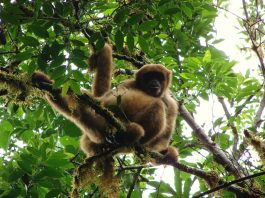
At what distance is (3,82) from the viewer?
3.90 metres

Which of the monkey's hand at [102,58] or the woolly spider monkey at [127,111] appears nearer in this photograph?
the woolly spider monkey at [127,111]

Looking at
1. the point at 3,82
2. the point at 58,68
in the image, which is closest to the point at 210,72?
the point at 58,68

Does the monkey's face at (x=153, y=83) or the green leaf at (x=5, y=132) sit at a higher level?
the monkey's face at (x=153, y=83)

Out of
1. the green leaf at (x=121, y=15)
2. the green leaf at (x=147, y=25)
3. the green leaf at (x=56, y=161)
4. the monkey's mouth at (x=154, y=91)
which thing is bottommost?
the green leaf at (x=56, y=161)

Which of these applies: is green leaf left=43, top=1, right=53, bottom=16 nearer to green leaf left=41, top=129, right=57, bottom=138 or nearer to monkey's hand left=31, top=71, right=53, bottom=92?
monkey's hand left=31, top=71, right=53, bottom=92

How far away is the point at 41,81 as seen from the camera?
173 inches

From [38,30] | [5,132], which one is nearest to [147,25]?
[38,30]

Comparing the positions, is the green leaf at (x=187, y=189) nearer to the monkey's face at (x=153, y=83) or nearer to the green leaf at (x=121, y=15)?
the monkey's face at (x=153, y=83)

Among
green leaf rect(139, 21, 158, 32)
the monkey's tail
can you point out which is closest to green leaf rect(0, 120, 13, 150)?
the monkey's tail

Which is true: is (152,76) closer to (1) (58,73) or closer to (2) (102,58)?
(2) (102,58)

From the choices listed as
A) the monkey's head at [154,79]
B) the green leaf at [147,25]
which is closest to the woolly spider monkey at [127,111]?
the monkey's head at [154,79]

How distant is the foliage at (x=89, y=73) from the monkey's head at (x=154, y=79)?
0.23m

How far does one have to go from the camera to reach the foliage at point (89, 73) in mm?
4070

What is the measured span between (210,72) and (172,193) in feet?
6.54
